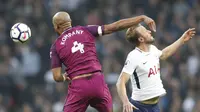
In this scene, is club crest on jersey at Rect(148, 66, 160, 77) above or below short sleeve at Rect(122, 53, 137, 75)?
below

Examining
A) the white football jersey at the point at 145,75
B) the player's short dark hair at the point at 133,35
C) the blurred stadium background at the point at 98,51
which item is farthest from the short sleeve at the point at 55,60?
the blurred stadium background at the point at 98,51

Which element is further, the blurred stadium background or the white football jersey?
the blurred stadium background

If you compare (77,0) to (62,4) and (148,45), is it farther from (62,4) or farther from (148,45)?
(148,45)

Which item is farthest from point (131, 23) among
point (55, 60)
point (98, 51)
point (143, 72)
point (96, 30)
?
point (98, 51)

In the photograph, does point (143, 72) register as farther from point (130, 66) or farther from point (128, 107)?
point (128, 107)

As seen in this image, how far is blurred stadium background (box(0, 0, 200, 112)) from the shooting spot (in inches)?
719

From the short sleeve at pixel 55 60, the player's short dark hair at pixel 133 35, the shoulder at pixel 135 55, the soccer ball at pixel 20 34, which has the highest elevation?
the soccer ball at pixel 20 34

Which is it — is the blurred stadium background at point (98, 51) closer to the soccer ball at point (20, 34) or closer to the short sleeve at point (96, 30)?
the soccer ball at point (20, 34)

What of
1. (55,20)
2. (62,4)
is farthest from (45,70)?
(55,20)

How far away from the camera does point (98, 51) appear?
19.7 metres

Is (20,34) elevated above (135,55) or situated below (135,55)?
above

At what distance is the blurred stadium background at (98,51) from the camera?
18.3 meters

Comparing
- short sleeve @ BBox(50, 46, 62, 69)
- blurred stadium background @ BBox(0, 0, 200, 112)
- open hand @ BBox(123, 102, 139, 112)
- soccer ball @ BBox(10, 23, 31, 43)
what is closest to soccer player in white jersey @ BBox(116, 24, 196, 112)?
open hand @ BBox(123, 102, 139, 112)

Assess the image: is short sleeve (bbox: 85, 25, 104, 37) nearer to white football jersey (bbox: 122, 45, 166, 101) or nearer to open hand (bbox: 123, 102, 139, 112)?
white football jersey (bbox: 122, 45, 166, 101)
